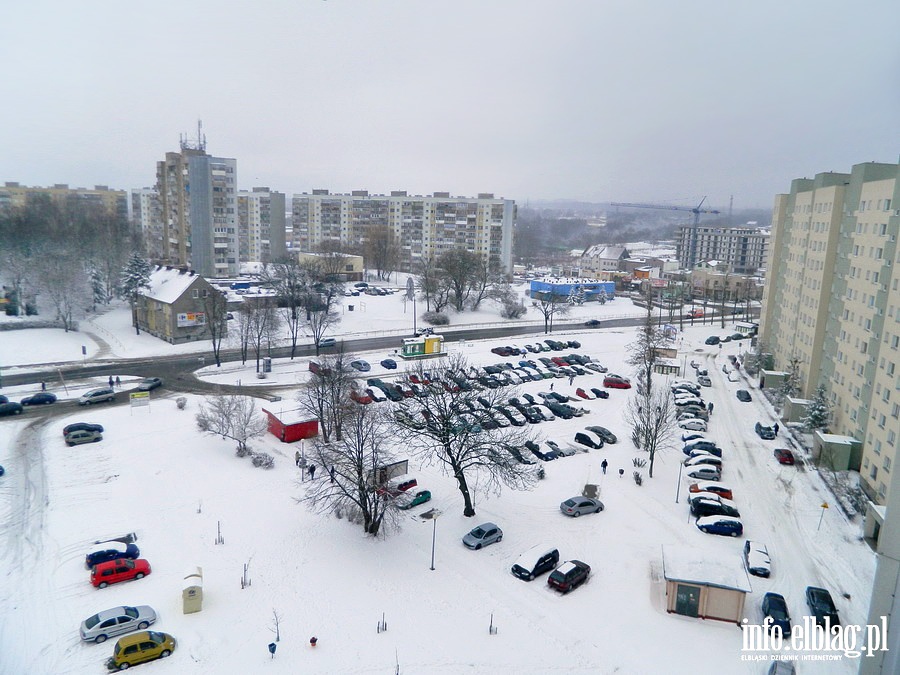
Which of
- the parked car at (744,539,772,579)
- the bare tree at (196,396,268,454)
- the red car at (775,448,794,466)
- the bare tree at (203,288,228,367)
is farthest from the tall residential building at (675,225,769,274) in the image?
the bare tree at (196,396,268,454)

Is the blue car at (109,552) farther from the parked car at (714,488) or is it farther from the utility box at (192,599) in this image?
the parked car at (714,488)

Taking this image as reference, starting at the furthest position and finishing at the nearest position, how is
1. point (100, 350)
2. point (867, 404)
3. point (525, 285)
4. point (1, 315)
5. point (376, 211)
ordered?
point (376, 211) < point (525, 285) < point (1, 315) < point (100, 350) < point (867, 404)

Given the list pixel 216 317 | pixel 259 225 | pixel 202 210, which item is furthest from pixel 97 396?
pixel 259 225

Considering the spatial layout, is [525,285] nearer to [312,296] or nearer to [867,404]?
[312,296]

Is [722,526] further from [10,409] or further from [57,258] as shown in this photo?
[57,258]

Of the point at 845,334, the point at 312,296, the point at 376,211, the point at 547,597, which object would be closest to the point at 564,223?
the point at 376,211

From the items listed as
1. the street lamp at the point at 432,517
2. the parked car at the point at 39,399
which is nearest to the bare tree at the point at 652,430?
the street lamp at the point at 432,517
